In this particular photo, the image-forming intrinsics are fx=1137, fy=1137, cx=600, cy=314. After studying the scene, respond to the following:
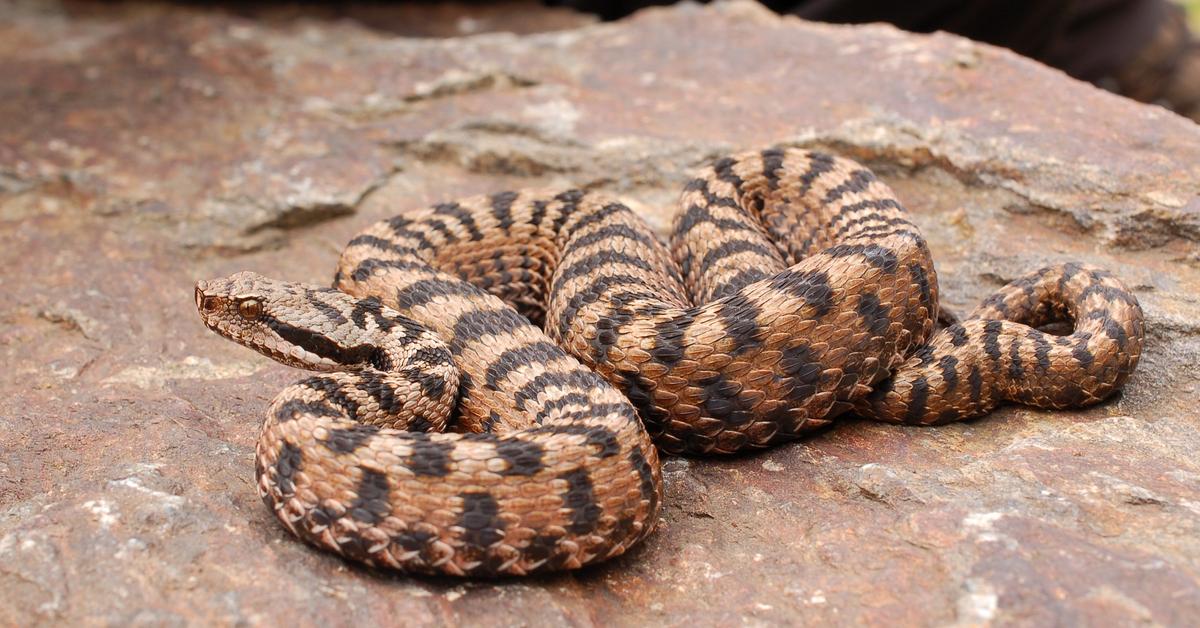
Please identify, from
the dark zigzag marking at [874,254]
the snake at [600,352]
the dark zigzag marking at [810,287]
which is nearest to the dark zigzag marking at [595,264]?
the snake at [600,352]

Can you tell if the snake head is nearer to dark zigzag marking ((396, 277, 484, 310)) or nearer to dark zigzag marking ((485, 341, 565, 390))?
dark zigzag marking ((485, 341, 565, 390))

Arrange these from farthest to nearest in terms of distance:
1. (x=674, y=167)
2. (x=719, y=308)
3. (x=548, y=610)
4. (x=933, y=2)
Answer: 1. (x=933, y=2)
2. (x=674, y=167)
3. (x=719, y=308)
4. (x=548, y=610)

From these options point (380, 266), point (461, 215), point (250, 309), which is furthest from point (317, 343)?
point (461, 215)

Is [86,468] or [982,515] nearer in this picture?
[982,515]

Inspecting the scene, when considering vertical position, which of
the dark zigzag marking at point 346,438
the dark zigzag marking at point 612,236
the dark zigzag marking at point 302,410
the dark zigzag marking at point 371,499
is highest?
the dark zigzag marking at point 612,236

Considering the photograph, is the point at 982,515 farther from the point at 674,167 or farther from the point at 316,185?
the point at 316,185

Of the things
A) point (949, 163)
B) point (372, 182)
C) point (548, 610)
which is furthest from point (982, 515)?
point (372, 182)

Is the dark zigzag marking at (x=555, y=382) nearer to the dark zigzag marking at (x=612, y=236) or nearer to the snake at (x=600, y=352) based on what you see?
the snake at (x=600, y=352)

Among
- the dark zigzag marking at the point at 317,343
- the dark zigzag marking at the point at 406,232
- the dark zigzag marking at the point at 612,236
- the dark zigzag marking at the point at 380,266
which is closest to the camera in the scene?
the dark zigzag marking at the point at 317,343
